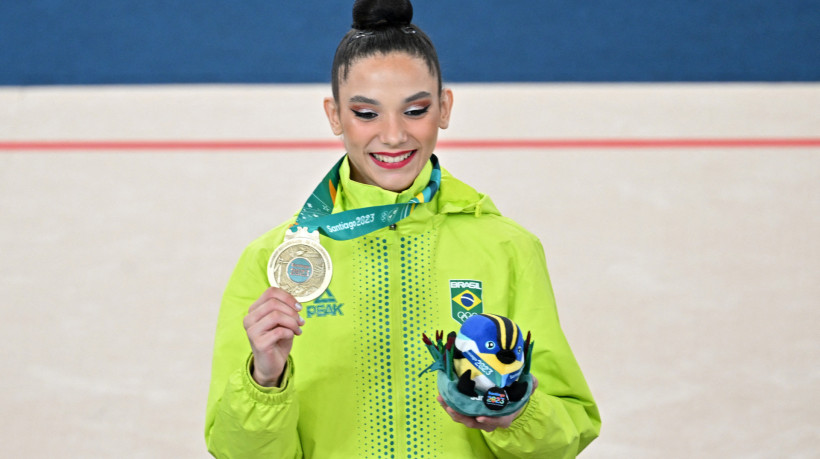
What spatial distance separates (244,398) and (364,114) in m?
0.45

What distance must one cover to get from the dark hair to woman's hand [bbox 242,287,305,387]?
1.25ft

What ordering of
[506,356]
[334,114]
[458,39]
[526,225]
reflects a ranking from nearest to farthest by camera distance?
[506,356] < [334,114] < [526,225] < [458,39]

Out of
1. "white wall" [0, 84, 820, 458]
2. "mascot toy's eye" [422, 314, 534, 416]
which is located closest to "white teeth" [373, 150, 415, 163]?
"mascot toy's eye" [422, 314, 534, 416]

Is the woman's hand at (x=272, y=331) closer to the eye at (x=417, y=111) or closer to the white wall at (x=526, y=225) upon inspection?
the eye at (x=417, y=111)

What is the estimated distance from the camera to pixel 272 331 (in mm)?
1363

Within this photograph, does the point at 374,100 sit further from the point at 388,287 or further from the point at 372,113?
the point at 388,287

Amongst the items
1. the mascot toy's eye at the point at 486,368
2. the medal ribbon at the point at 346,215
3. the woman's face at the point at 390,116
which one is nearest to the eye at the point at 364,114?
the woman's face at the point at 390,116

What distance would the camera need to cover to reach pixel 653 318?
10.6 feet

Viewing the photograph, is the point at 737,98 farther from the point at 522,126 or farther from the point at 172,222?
the point at 172,222

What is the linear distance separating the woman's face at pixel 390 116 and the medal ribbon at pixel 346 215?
0.13ft

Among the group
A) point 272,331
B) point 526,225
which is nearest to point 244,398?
point 272,331

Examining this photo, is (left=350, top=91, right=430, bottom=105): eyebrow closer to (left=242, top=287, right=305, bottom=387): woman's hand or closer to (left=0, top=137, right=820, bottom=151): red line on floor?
(left=242, top=287, right=305, bottom=387): woman's hand

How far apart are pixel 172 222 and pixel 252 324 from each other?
8.18 ft

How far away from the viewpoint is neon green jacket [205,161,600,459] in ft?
5.10
